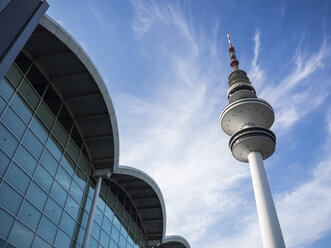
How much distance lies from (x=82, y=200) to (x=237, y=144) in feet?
89.8

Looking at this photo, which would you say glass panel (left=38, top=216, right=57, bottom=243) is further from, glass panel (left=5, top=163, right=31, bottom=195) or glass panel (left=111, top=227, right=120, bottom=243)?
glass panel (left=111, top=227, right=120, bottom=243)

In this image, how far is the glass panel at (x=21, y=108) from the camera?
1490 cm

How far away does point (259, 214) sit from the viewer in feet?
114

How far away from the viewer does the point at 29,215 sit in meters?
14.4

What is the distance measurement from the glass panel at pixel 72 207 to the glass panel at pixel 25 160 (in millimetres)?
3833

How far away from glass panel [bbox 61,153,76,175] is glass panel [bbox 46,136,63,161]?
0.48 m

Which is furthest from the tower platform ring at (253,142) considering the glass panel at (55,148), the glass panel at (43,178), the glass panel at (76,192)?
the glass panel at (43,178)

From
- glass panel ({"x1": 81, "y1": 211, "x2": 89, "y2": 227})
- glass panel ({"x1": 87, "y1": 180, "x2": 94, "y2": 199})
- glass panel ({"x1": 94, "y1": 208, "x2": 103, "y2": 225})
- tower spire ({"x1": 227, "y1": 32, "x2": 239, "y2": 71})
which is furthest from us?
tower spire ({"x1": 227, "y1": 32, "x2": 239, "y2": 71})

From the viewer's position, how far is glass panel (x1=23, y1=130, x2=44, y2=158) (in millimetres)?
15297

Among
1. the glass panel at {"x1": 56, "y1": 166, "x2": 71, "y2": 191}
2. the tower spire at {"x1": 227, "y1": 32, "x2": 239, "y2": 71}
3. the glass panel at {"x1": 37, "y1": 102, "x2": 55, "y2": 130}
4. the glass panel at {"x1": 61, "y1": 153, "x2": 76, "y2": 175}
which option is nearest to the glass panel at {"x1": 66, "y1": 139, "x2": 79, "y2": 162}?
the glass panel at {"x1": 61, "y1": 153, "x2": 76, "y2": 175}

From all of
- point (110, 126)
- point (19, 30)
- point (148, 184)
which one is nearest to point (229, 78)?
point (148, 184)

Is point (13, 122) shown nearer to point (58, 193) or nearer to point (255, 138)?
point (58, 193)

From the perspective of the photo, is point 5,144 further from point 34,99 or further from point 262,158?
point 262,158

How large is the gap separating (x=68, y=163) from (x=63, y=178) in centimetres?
139
